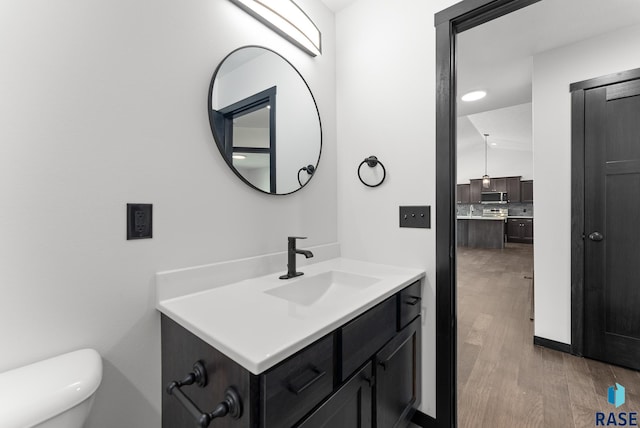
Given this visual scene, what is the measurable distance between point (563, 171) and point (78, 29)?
304 centimetres

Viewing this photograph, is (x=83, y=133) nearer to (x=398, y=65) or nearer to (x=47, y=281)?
(x=47, y=281)

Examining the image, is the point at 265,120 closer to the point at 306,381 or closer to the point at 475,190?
the point at 306,381

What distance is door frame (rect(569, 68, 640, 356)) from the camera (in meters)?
2.07

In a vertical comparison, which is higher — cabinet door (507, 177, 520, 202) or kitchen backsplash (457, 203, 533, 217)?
cabinet door (507, 177, 520, 202)

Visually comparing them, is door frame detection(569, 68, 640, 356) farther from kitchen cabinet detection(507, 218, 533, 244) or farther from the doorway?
kitchen cabinet detection(507, 218, 533, 244)

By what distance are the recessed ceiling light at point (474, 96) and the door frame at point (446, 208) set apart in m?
2.28

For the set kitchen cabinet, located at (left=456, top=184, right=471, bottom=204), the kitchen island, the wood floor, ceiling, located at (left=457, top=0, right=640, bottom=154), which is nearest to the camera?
the wood floor

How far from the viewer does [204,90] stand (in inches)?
44.0

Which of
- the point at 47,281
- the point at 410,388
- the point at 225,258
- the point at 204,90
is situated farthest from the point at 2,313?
the point at 410,388

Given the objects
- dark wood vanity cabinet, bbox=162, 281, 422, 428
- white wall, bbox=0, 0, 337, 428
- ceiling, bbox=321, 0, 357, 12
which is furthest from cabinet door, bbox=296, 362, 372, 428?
ceiling, bbox=321, 0, 357, 12

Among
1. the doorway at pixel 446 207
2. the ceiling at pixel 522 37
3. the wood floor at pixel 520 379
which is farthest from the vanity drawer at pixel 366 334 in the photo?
the ceiling at pixel 522 37

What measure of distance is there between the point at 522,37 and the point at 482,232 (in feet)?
21.0

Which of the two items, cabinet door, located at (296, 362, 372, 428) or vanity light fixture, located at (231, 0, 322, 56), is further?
vanity light fixture, located at (231, 0, 322, 56)

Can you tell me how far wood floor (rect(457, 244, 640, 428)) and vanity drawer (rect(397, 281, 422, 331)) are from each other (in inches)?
28.8
